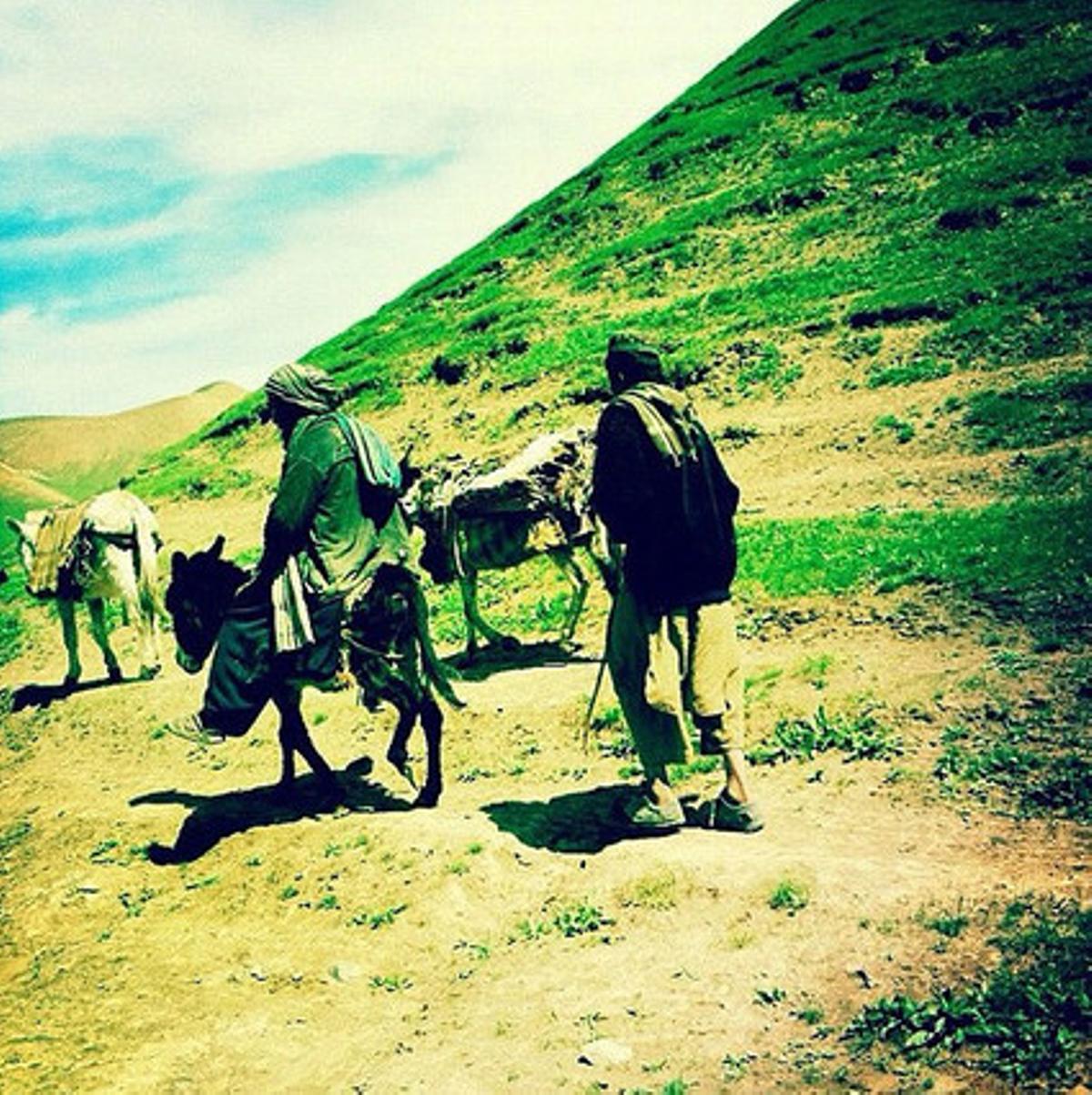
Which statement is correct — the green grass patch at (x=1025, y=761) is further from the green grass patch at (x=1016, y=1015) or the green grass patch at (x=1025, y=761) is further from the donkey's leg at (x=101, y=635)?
the donkey's leg at (x=101, y=635)

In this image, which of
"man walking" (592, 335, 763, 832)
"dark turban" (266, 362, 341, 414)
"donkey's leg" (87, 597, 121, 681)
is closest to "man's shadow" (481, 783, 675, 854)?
"man walking" (592, 335, 763, 832)

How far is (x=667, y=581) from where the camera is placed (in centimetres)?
547

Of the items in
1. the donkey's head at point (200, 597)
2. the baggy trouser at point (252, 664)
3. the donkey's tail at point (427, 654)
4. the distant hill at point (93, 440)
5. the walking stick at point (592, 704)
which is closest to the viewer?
the walking stick at point (592, 704)

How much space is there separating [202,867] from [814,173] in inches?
1408

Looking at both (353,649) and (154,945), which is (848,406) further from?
(154,945)

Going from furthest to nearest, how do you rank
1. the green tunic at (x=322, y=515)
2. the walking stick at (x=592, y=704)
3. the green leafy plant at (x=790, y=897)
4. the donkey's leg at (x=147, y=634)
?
the donkey's leg at (x=147, y=634), the green tunic at (x=322, y=515), the walking stick at (x=592, y=704), the green leafy plant at (x=790, y=897)

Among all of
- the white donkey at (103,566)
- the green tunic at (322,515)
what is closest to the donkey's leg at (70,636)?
the white donkey at (103,566)

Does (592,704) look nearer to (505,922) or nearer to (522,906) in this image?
(522,906)

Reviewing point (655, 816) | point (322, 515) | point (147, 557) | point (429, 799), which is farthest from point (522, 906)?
point (147, 557)

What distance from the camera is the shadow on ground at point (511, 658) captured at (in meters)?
10.1

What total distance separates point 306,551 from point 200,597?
127 centimetres

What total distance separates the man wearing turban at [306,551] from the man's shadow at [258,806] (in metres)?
0.81

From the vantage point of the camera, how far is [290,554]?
250 inches

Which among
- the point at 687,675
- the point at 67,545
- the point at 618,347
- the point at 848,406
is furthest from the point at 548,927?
the point at 848,406
